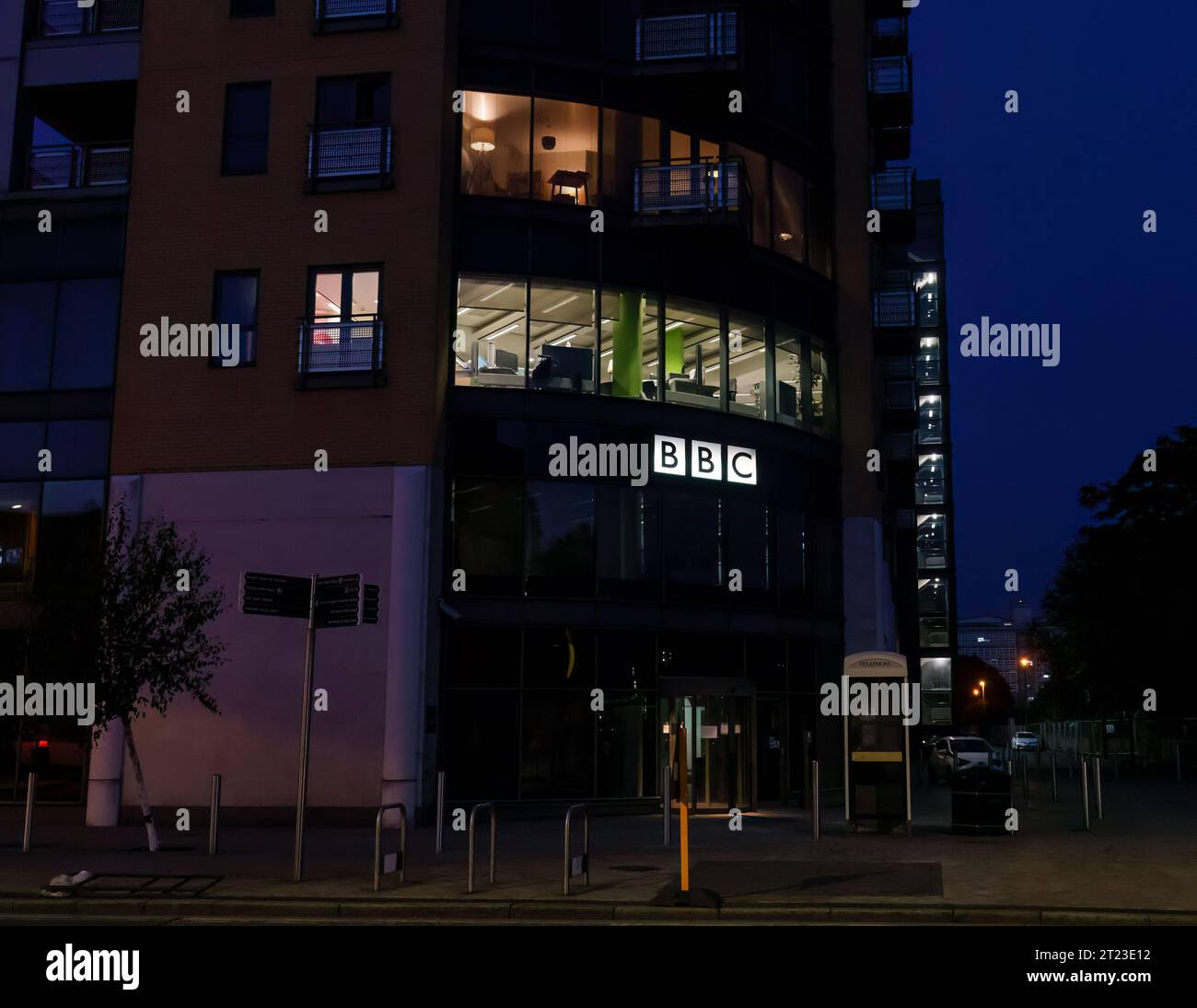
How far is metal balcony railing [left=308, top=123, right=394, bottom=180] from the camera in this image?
80.6 ft

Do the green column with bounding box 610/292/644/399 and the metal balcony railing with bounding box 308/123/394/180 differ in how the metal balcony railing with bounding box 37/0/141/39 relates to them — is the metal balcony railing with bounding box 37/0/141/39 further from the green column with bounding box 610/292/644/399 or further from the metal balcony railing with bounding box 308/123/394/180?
the green column with bounding box 610/292/644/399

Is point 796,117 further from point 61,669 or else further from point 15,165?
point 61,669

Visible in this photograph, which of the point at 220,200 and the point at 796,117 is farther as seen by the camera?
the point at 796,117

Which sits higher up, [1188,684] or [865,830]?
[1188,684]

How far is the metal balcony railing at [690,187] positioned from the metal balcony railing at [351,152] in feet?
16.8

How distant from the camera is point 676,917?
40.0 ft

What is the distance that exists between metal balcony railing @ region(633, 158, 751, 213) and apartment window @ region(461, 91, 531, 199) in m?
2.39

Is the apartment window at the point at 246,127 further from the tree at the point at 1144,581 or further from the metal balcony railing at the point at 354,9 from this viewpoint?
the tree at the point at 1144,581

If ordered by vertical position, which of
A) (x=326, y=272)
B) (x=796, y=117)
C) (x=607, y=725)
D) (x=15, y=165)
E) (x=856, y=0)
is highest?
(x=856, y=0)

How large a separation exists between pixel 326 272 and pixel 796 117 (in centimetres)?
1198

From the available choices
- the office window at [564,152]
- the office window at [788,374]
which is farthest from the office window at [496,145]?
the office window at [788,374]

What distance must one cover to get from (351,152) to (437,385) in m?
4.87

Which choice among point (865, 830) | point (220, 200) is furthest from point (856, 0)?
point (865, 830)

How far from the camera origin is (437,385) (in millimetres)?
24078
